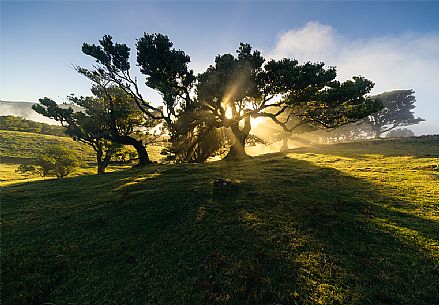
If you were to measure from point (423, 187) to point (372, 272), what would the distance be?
39.9ft

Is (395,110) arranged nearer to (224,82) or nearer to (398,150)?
(398,150)

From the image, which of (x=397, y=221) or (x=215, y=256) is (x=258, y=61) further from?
(x=215, y=256)

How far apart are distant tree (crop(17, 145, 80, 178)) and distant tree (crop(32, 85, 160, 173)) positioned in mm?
11855

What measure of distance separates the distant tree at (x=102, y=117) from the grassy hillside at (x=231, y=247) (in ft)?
73.1

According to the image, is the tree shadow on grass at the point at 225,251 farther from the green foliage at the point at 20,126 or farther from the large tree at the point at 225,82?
the green foliage at the point at 20,126

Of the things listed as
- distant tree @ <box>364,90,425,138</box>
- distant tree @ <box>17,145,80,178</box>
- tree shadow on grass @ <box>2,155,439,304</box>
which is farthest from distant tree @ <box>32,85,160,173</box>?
distant tree @ <box>364,90,425,138</box>

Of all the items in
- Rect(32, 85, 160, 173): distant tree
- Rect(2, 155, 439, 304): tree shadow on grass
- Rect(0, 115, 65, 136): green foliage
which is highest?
Rect(0, 115, 65, 136): green foliage

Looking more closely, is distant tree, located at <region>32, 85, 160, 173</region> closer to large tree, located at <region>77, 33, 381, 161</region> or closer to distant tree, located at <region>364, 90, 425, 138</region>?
large tree, located at <region>77, 33, 381, 161</region>

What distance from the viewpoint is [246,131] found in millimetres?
40344

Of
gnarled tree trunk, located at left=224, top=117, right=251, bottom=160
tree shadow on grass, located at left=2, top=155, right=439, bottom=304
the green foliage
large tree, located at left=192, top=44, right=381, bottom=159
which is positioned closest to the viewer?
tree shadow on grass, located at left=2, top=155, right=439, bottom=304

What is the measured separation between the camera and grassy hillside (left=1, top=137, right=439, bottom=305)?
23.2 ft

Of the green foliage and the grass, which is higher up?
the green foliage

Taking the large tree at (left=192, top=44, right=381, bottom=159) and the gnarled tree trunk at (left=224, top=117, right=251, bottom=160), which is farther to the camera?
the gnarled tree trunk at (left=224, top=117, right=251, bottom=160)

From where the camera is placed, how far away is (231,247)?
9414 mm
